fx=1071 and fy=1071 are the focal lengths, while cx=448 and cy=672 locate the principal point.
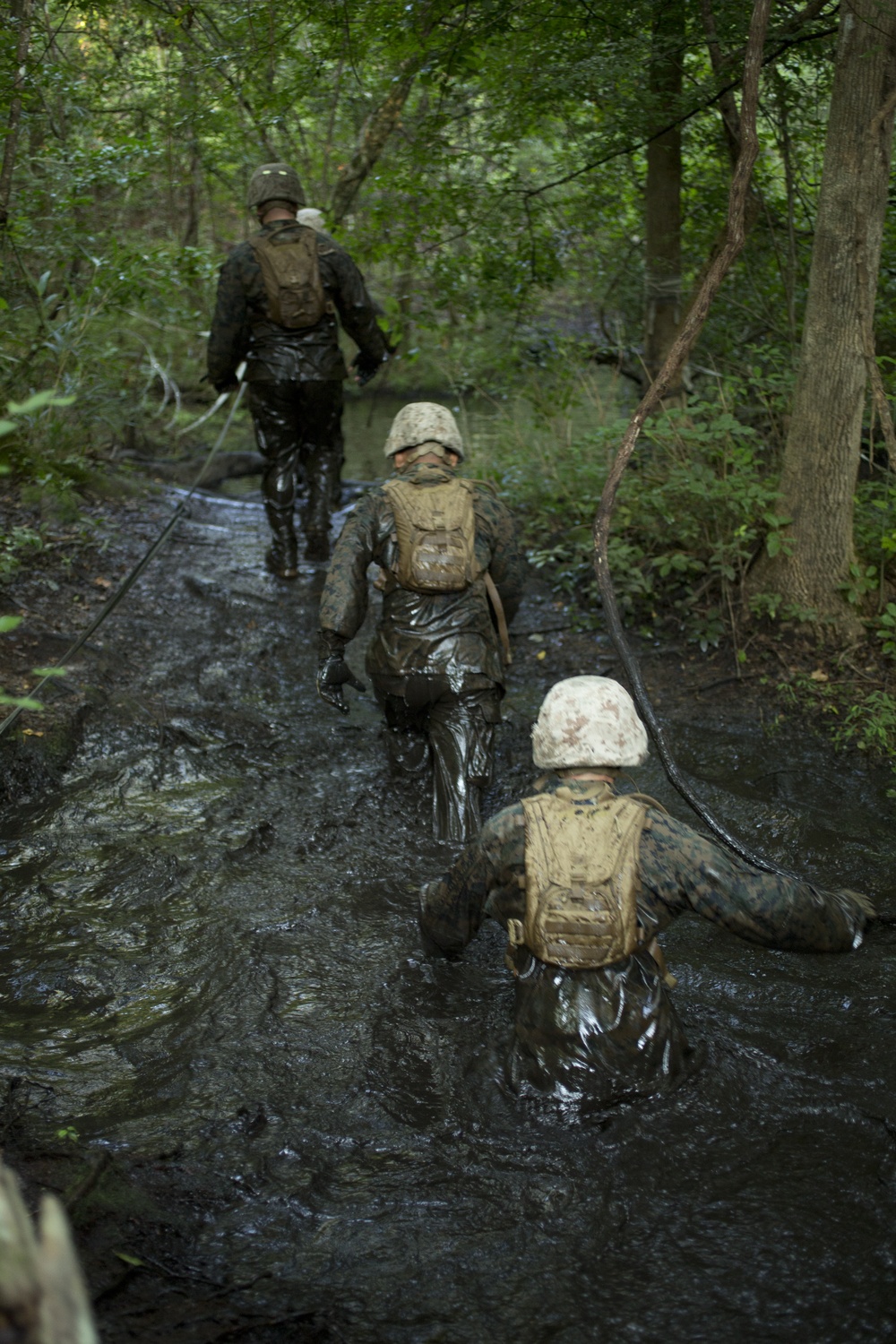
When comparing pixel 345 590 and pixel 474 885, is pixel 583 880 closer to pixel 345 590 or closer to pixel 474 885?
pixel 474 885

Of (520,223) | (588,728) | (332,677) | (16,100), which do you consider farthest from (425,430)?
(520,223)

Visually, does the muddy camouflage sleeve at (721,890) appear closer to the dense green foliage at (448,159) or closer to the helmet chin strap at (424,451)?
the helmet chin strap at (424,451)

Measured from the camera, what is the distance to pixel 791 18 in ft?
19.9

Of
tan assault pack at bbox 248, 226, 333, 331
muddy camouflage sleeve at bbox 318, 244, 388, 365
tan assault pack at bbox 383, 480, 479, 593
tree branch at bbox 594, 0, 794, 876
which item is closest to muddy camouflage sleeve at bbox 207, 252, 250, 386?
tan assault pack at bbox 248, 226, 333, 331

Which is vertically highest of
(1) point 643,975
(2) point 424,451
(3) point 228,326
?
(3) point 228,326

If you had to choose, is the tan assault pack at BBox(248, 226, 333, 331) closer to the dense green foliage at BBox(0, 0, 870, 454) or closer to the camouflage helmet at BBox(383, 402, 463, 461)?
the dense green foliage at BBox(0, 0, 870, 454)

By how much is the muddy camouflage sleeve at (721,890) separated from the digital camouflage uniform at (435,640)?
6.20 ft

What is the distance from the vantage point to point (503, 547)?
5086 mm

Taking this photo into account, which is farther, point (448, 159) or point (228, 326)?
point (448, 159)

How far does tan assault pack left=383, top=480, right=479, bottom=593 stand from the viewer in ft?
15.8

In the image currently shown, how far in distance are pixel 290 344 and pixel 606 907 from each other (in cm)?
551

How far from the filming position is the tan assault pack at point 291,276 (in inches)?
273

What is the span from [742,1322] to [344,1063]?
1.39 metres

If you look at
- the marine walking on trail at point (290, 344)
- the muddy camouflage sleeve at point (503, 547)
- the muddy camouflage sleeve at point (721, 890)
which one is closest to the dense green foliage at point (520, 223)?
the marine walking on trail at point (290, 344)
